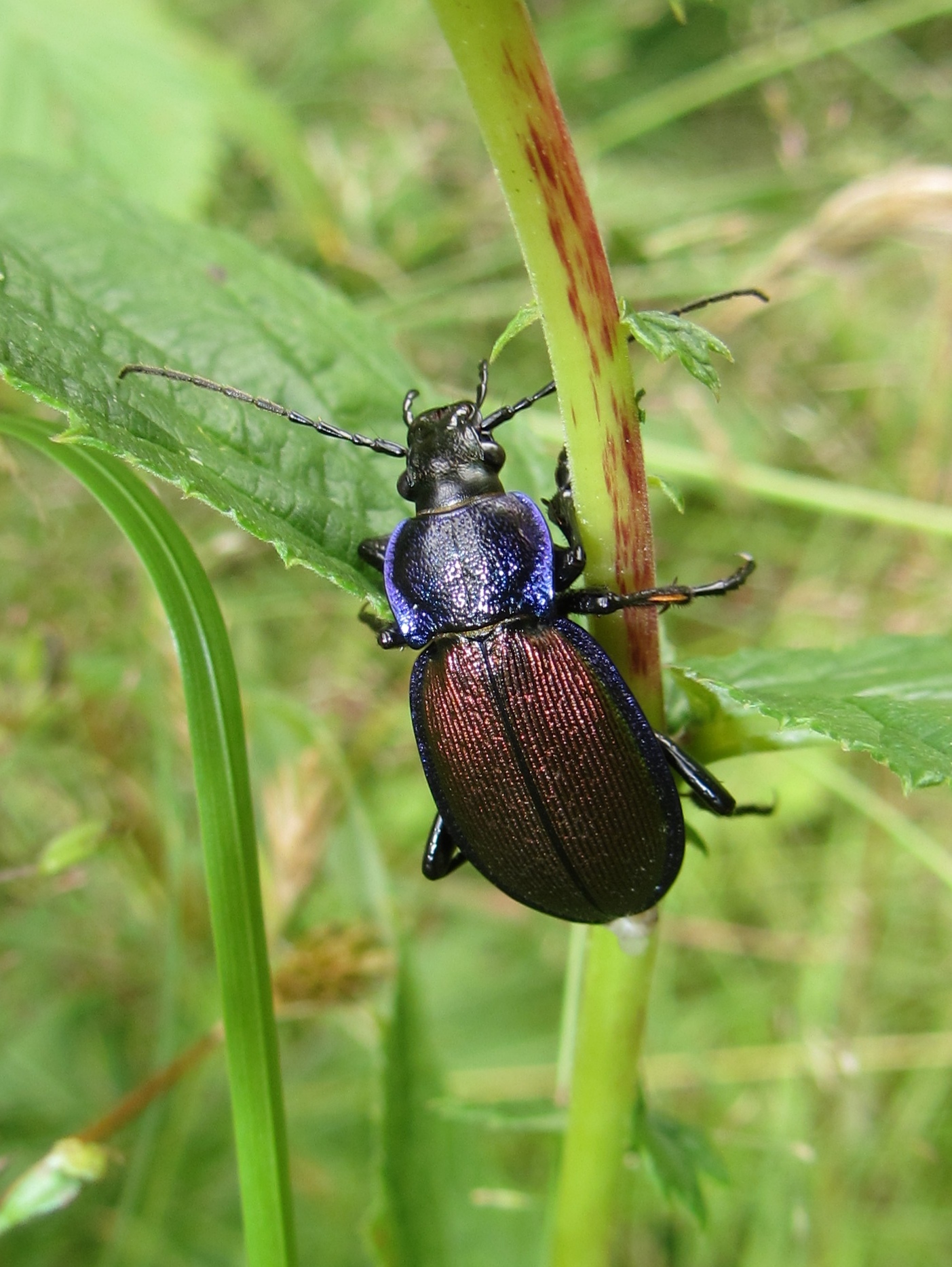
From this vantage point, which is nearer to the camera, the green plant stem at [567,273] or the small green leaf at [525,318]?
the green plant stem at [567,273]

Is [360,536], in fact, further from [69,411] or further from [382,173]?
[382,173]

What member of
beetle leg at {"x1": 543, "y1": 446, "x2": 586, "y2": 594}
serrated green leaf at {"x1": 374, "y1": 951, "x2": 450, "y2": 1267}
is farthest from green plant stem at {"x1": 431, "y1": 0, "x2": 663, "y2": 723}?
serrated green leaf at {"x1": 374, "y1": 951, "x2": 450, "y2": 1267}

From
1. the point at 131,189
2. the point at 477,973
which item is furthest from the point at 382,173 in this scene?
the point at 477,973

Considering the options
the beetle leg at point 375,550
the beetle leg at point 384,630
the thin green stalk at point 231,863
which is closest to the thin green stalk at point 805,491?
the beetle leg at point 384,630

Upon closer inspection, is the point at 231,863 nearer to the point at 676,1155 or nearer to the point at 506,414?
the point at 676,1155

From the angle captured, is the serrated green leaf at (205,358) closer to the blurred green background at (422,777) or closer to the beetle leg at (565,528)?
the beetle leg at (565,528)

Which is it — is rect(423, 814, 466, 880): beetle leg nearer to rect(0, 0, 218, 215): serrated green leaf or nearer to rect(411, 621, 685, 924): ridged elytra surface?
rect(411, 621, 685, 924): ridged elytra surface
